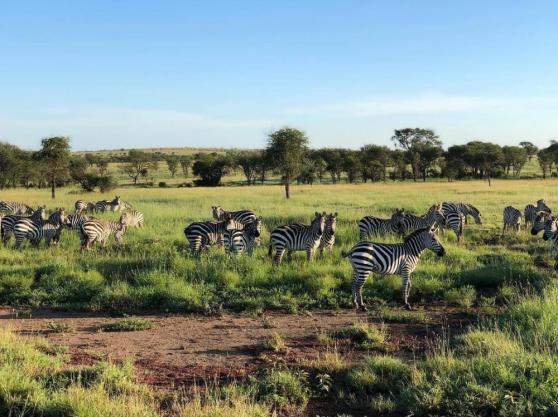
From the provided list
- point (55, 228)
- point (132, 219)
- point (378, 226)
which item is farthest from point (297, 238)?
point (132, 219)

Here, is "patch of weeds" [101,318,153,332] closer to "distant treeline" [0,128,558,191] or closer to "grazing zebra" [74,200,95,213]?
"grazing zebra" [74,200,95,213]

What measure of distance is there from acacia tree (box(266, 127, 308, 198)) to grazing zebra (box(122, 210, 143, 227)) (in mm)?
20679

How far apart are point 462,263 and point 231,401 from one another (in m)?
10.0

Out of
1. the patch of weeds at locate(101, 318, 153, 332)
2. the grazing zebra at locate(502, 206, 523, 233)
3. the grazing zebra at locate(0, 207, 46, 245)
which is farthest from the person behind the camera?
the grazing zebra at locate(502, 206, 523, 233)

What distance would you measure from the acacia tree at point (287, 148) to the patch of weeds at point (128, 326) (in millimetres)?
32701

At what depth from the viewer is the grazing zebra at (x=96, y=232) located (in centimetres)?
1720

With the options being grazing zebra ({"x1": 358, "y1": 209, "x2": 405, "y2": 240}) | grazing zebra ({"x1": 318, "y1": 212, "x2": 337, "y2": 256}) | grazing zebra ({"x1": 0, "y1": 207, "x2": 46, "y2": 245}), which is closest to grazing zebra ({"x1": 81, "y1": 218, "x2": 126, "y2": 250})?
grazing zebra ({"x1": 0, "y1": 207, "x2": 46, "y2": 245})

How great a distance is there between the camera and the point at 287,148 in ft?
138

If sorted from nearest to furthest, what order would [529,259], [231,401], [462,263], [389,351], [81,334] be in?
[231,401]
[389,351]
[81,334]
[462,263]
[529,259]

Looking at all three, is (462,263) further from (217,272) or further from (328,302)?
(217,272)

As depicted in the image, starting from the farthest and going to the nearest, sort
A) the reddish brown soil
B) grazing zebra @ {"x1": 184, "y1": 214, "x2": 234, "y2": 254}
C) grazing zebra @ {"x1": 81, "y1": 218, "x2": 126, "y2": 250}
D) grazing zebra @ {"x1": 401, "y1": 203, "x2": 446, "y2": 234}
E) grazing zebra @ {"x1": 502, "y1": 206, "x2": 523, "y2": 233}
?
grazing zebra @ {"x1": 502, "y1": 206, "x2": 523, "y2": 233}, grazing zebra @ {"x1": 401, "y1": 203, "x2": 446, "y2": 234}, grazing zebra @ {"x1": 81, "y1": 218, "x2": 126, "y2": 250}, grazing zebra @ {"x1": 184, "y1": 214, "x2": 234, "y2": 254}, the reddish brown soil

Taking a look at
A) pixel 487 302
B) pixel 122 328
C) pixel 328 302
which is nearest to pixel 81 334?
pixel 122 328

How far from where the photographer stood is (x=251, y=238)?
15156 millimetres

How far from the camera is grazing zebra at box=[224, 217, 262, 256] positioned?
47.2 ft
